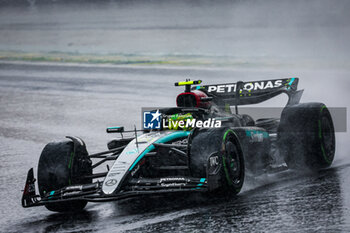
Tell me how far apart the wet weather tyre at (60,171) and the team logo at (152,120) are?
3.54 feet

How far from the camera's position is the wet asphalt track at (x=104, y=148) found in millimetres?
6340

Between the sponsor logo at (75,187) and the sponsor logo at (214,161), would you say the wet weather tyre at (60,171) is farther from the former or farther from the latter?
the sponsor logo at (214,161)

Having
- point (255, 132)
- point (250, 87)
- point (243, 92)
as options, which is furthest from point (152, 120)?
point (250, 87)

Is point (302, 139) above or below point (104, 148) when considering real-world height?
above

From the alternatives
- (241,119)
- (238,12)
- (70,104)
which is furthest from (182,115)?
(238,12)

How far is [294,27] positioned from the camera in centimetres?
2664

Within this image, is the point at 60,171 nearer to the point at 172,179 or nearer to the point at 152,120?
the point at 172,179

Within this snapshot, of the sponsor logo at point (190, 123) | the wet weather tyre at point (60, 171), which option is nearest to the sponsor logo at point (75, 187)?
the wet weather tyre at point (60, 171)

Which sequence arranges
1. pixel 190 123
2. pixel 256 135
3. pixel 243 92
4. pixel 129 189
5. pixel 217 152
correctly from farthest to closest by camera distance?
pixel 243 92 < pixel 256 135 < pixel 190 123 < pixel 217 152 < pixel 129 189

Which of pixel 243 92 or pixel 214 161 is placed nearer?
pixel 214 161

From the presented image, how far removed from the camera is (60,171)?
737 centimetres

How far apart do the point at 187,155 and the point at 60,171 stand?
155cm

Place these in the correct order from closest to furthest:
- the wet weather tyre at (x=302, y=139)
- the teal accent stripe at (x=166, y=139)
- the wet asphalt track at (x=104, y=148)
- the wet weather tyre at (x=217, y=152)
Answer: the wet asphalt track at (x=104, y=148) < the wet weather tyre at (x=217, y=152) < the teal accent stripe at (x=166, y=139) < the wet weather tyre at (x=302, y=139)

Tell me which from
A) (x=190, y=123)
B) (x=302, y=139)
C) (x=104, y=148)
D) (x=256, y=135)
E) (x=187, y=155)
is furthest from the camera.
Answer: (x=104, y=148)
